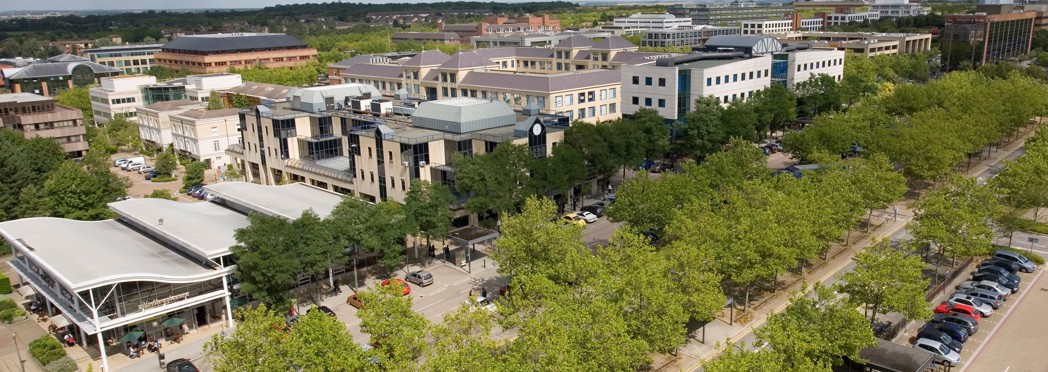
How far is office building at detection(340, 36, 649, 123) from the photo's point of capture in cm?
9556

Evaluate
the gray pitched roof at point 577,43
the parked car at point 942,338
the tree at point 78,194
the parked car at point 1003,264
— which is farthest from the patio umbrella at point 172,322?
the gray pitched roof at point 577,43

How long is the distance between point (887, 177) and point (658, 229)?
20131 millimetres

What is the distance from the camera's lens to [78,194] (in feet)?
214

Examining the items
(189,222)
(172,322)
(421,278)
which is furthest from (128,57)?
(172,322)

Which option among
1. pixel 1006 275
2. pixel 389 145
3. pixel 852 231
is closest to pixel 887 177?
pixel 852 231

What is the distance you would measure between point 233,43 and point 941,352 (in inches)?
6910

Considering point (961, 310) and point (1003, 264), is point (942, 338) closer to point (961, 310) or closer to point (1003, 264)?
point (961, 310)

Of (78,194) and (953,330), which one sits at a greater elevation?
(78,194)

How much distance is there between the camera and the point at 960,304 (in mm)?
45594

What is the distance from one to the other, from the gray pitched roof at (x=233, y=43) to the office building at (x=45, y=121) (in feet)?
256

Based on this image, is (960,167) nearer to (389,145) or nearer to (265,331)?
(389,145)

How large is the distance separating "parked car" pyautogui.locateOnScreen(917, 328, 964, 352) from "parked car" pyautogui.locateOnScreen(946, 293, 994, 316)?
5.55 metres

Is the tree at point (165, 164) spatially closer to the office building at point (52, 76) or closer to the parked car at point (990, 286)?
the office building at point (52, 76)

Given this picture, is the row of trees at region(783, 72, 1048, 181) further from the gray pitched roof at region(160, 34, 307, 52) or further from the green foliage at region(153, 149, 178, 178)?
the gray pitched roof at region(160, 34, 307, 52)
